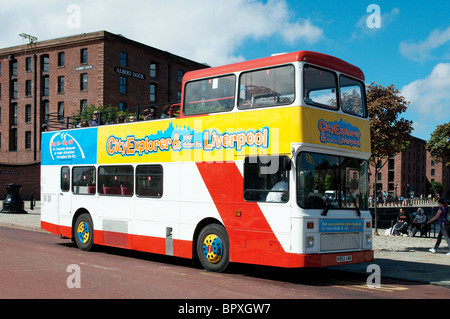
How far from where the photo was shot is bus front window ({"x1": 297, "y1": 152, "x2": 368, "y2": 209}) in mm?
9008

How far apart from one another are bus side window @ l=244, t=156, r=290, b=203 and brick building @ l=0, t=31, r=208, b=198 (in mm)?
41659

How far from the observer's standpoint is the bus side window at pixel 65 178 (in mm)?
14430

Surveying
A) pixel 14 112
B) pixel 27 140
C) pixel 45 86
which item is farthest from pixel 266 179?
pixel 14 112

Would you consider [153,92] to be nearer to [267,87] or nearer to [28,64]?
[28,64]

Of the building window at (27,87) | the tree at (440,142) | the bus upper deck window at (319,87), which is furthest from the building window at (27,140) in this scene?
the bus upper deck window at (319,87)

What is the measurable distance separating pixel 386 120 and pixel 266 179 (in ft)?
37.0

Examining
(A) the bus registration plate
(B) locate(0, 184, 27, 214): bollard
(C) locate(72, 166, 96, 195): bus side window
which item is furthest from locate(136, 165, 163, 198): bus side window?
(B) locate(0, 184, 27, 214): bollard

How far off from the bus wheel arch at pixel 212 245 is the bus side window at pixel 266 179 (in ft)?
3.48

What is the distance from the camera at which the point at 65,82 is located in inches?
2067

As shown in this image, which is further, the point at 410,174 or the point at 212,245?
the point at 410,174

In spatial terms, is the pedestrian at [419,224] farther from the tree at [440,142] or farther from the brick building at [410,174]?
the brick building at [410,174]

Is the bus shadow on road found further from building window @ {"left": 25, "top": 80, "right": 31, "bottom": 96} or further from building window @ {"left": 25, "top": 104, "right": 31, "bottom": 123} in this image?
building window @ {"left": 25, "top": 80, "right": 31, "bottom": 96}
